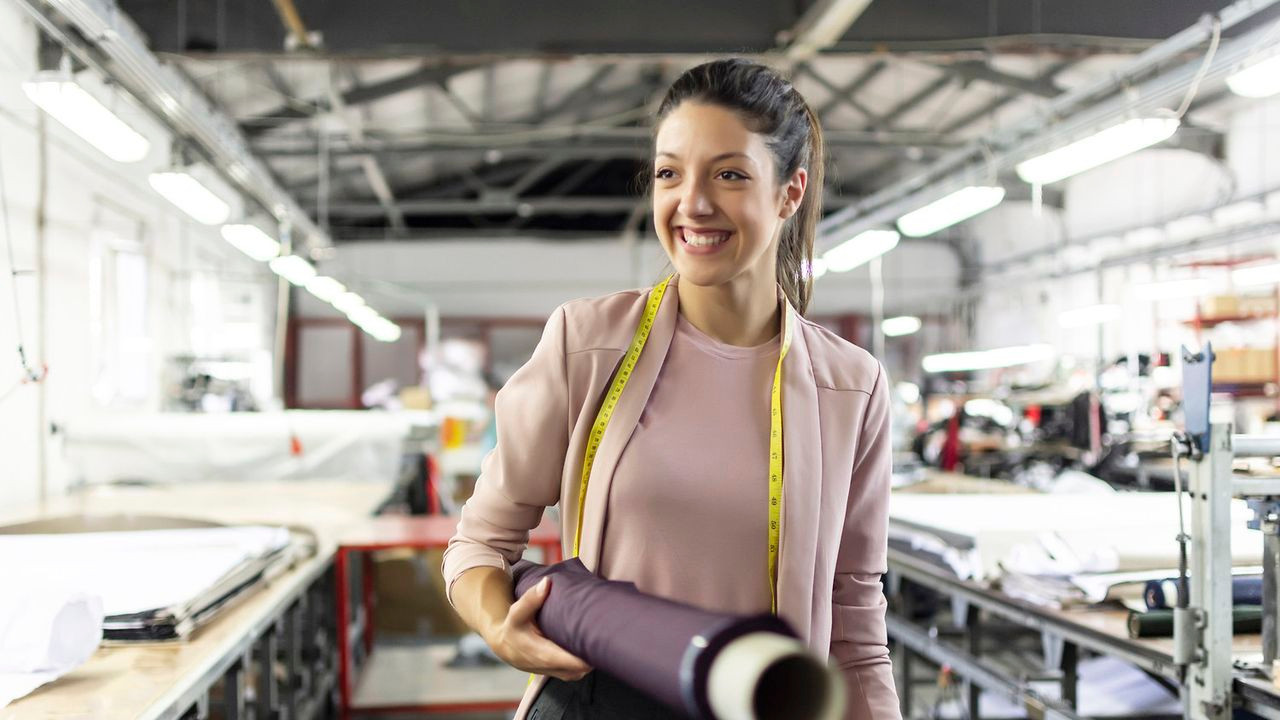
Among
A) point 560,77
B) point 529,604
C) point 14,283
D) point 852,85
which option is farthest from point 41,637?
point 852,85

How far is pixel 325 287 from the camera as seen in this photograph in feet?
22.9

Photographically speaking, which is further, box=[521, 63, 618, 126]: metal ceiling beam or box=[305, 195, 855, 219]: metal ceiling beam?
box=[305, 195, 855, 219]: metal ceiling beam

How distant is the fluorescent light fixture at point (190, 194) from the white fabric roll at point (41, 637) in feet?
9.23

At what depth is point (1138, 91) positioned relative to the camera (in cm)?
446

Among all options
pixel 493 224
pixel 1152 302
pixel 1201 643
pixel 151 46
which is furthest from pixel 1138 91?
pixel 493 224

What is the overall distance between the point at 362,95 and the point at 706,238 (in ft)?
22.5

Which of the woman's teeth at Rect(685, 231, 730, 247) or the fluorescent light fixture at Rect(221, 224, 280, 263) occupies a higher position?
the fluorescent light fixture at Rect(221, 224, 280, 263)

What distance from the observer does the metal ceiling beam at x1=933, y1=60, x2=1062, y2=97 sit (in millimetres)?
6754

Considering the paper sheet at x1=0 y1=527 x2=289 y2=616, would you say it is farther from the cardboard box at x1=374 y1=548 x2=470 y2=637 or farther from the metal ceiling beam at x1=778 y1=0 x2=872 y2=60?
the metal ceiling beam at x1=778 y1=0 x2=872 y2=60

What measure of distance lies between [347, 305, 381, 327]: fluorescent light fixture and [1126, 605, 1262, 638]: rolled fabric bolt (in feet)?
24.3

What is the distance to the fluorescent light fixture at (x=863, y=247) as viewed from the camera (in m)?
5.60

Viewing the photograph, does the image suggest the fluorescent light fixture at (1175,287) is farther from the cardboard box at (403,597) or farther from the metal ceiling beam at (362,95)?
the cardboard box at (403,597)

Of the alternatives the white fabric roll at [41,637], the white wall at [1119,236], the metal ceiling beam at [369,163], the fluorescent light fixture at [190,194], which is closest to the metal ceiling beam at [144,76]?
the fluorescent light fixture at [190,194]

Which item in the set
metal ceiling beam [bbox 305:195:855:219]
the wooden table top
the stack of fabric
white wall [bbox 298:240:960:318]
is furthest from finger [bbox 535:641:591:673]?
white wall [bbox 298:240:960:318]
